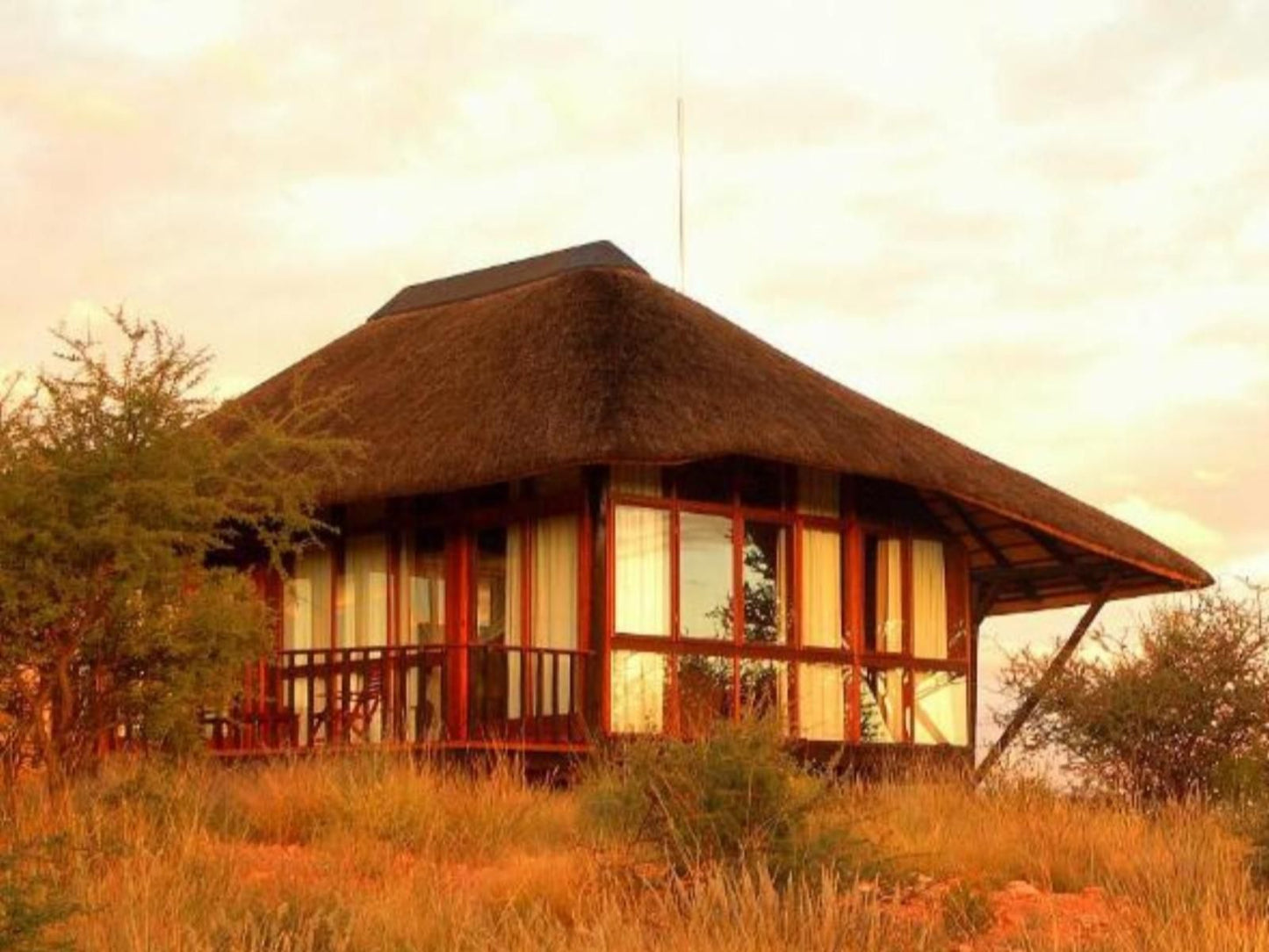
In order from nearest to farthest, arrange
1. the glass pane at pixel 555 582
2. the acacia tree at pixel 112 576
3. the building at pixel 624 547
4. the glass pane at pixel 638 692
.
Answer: the acacia tree at pixel 112 576, the building at pixel 624 547, the glass pane at pixel 638 692, the glass pane at pixel 555 582

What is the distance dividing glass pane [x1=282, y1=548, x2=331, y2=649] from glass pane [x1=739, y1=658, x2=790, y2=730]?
423cm

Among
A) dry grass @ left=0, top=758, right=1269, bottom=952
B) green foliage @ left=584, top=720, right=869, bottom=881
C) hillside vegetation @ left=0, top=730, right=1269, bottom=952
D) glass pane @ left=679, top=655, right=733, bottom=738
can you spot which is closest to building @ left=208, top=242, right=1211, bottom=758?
glass pane @ left=679, top=655, right=733, bottom=738

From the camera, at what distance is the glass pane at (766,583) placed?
19.3m

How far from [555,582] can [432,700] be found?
1458 millimetres

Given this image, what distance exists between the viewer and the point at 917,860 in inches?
479

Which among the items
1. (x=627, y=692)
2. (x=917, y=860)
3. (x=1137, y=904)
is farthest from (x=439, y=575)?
(x=1137, y=904)

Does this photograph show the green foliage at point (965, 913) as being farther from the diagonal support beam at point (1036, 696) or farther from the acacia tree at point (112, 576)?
the diagonal support beam at point (1036, 696)

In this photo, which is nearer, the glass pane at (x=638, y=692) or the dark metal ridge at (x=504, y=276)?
the glass pane at (x=638, y=692)

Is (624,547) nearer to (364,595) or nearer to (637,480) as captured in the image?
(637,480)

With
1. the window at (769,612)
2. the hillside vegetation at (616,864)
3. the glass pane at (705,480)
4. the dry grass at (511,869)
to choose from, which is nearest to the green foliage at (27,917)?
the hillside vegetation at (616,864)

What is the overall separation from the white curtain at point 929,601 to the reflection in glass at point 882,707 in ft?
1.56

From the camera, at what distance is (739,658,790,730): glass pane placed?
19109mm

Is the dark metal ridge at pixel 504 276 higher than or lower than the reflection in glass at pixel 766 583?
→ higher

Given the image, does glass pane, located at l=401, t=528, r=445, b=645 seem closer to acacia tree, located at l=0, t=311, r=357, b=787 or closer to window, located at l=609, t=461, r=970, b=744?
window, located at l=609, t=461, r=970, b=744
